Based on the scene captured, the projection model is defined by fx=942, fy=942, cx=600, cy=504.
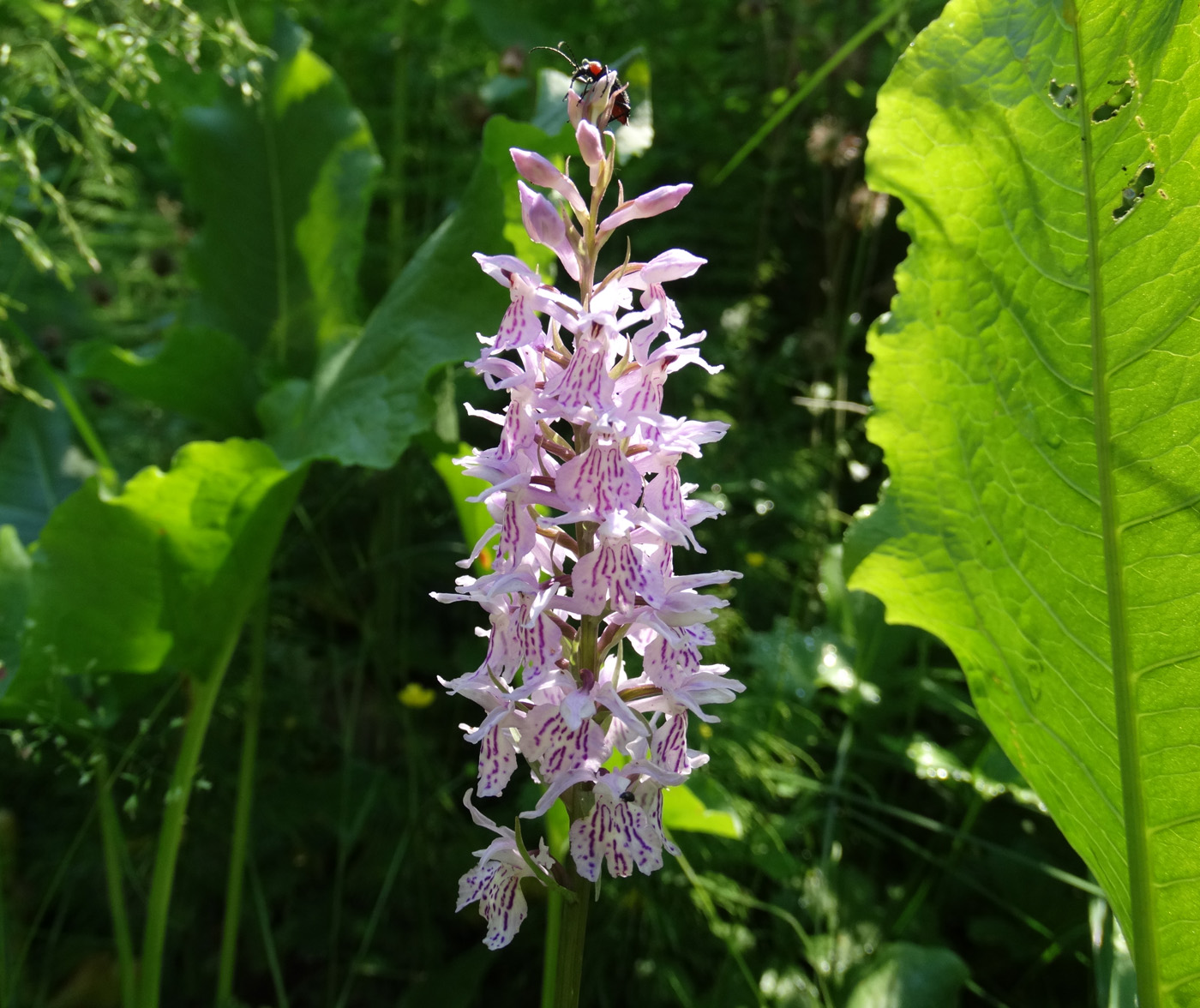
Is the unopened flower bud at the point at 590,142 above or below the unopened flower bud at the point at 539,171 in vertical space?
above

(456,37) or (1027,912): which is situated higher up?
(456,37)

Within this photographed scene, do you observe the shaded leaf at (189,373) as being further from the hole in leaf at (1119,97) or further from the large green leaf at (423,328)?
the hole in leaf at (1119,97)

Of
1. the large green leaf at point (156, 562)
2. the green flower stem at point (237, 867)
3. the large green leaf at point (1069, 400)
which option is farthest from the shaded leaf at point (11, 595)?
the large green leaf at point (1069, 400)

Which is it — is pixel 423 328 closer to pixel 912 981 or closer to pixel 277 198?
pixel 277 198

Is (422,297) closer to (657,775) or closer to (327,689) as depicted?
(657,775)

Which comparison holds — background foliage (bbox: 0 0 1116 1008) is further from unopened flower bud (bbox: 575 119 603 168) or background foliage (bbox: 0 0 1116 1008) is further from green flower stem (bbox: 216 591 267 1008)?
unopened flower bud (bbox: 575 119 603 168)

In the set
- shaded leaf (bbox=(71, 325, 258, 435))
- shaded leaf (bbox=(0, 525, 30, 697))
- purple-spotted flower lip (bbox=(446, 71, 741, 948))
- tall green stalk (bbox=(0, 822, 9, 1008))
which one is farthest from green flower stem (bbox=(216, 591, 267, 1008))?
purple-spotted flower lip (bbox=(446, 71, 741, 948))

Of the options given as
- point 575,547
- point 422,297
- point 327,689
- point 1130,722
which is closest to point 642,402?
point 575,547
